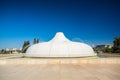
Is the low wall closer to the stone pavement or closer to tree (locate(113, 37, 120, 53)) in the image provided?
the stone pavement

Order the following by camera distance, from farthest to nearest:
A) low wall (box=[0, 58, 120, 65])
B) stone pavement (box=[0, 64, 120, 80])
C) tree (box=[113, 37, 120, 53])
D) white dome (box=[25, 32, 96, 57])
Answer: tree (box=[113, 37, 120, 53]), white dome (box=[25, 32, 96, 57]), low wall (box=[0, 58, 120, 65]), stone pavement (box=[0, 64, 120, 80])

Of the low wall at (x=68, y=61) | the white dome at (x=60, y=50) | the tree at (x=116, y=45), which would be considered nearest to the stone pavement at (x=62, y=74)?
the low wall at (x=68, y=61)

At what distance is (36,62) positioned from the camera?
49.0ft

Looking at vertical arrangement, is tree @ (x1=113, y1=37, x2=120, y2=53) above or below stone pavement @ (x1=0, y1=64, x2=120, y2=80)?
above

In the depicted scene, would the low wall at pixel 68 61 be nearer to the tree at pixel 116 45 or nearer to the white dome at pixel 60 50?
the white dome at pixel 60 50

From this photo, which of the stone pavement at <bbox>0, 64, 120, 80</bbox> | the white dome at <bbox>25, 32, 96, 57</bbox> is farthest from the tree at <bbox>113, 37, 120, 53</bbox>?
the stone pavement at <bbox>0, 64, 120, 80</bbox>

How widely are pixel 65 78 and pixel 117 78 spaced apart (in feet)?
8.15

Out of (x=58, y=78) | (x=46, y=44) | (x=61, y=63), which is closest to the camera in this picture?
(x=58, y=78)

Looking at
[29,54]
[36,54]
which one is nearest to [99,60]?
[36,54]

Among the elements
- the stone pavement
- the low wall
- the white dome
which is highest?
the white dome

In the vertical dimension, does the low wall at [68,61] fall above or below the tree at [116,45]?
below

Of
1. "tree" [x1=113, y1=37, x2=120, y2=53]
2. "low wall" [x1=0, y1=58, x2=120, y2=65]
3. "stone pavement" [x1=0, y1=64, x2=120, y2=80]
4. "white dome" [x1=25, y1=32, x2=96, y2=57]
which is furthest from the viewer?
"tree" [x1=113, y1=37, x2=120, y2=53]

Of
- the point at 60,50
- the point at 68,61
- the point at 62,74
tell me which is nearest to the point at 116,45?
the point at 60,50

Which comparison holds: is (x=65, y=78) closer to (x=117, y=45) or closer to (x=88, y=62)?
(x=88, y=62)
